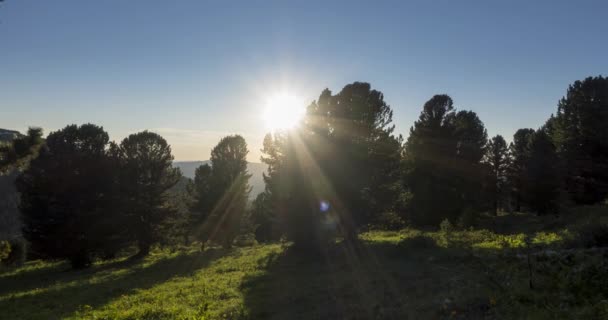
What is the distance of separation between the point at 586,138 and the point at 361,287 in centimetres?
2971

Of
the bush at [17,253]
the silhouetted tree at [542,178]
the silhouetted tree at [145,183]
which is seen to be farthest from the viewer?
the bush at [17,253]

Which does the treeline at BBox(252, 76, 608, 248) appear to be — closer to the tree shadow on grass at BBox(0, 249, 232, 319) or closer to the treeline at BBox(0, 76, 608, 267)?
the treeline at BBox(0, 76, 608, 267)

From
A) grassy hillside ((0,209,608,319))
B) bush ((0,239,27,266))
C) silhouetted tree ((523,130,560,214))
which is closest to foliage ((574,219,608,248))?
grassy hillside ((0,209,608,319))

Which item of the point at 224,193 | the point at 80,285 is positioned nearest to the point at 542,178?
the point at 224,193

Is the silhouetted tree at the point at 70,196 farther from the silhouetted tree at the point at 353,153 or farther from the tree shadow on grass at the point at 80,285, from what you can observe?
the silhouetted tree at the point at 353,153

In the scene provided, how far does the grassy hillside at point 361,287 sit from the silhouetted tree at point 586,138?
10.9 metres

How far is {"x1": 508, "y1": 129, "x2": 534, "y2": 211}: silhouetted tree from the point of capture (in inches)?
1577

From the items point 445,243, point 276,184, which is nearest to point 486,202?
point 445,243

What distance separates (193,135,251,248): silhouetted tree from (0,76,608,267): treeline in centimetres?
12

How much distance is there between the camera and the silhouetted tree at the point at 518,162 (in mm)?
40053

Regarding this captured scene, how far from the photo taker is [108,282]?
2109cm

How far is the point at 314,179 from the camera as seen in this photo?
22578 millimetres

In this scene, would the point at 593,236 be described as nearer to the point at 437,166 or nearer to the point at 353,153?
the point at 353,153

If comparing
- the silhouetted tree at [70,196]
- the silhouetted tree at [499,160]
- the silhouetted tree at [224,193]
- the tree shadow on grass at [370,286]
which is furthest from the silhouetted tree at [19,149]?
the silhouetted tree at [499,160]
